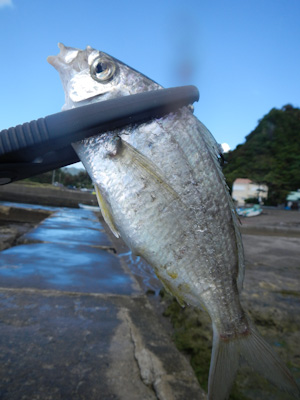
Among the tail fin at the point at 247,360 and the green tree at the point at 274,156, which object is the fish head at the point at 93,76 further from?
the green tree at the point at 274,156

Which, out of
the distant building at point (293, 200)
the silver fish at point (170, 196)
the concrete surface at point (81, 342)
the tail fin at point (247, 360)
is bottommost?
the distant building at point (293, 200)

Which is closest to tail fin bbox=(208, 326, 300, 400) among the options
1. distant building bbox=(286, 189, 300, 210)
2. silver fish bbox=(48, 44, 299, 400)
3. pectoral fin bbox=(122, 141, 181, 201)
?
silver fish bbox=(48, 44, 299, 400)

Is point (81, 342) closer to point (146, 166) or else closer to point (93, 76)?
point (146, 166)

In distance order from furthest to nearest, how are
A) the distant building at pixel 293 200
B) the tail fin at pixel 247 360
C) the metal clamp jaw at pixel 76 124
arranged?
1. the distant building at pixel 293 200
2. the tail fin at pixel 247 360
3. the metal clamp jaw at pixel 76 124

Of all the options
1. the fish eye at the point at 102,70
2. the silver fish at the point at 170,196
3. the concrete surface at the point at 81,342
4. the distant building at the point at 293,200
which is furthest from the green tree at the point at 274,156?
the fish eye at the point at 102,70

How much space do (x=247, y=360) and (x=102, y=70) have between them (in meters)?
1.30

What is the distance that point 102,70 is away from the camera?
100 centimetres

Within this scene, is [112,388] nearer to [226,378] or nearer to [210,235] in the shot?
[226,378]

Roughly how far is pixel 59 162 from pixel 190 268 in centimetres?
67

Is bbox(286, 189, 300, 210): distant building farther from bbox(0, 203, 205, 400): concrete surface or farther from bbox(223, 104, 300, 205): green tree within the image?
bbox(0, 203, 205, 400): concrete surface

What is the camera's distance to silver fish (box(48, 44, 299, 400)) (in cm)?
98

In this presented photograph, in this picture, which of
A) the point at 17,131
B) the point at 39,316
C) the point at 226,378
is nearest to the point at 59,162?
→ the point at 17,131

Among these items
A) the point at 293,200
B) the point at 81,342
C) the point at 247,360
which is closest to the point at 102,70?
→ the point at 247,360

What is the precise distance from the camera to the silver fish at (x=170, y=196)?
0.98 meters
